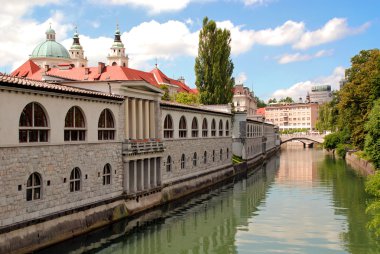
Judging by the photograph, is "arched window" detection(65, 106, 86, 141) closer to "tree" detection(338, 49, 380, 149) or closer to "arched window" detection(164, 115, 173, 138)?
"arched window" detection(164, 115, 173, 138)

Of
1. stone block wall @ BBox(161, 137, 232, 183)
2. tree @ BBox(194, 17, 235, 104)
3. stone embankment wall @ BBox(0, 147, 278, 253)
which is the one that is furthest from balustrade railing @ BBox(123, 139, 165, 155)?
tree @ BBox(194, 17, 235, 104)

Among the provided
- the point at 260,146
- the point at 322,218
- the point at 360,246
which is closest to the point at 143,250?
the point at 360,246

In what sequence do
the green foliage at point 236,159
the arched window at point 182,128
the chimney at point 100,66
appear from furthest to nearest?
the chimney at point 100,66 → the green foliage at point 236,159 → the arched window at point 182,128

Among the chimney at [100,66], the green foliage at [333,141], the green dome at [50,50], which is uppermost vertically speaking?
the green dome at [50,50]

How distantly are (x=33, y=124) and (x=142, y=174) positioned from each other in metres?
12.6

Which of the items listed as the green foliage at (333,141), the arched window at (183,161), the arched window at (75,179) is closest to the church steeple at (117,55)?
the green foliage at (333,141)

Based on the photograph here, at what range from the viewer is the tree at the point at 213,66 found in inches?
2625

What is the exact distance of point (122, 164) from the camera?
31875 millimetres

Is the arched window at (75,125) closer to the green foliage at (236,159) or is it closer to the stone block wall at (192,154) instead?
the stone block wall at (192,154)

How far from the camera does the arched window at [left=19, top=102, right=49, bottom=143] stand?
72.8 ft

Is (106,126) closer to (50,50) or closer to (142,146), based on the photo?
(142,146)

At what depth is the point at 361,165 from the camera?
63.9 metres

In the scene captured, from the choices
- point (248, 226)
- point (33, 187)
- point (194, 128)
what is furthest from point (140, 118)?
point (33, 187)

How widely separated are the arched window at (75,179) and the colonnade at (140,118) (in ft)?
20.7
